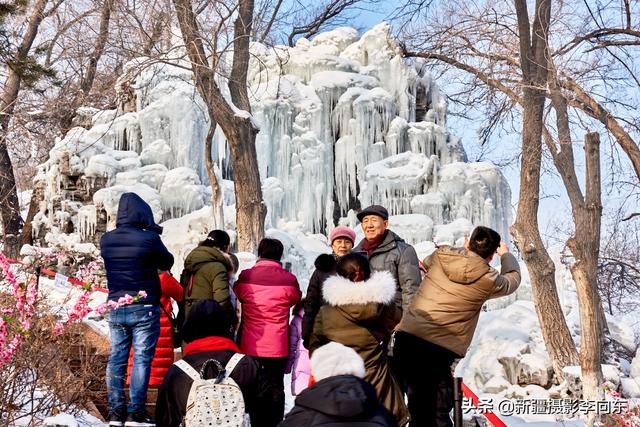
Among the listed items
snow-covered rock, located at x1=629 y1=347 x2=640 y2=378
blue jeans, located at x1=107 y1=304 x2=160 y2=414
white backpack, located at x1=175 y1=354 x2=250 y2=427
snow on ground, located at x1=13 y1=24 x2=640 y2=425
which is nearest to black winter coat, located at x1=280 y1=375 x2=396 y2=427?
white backpack, located at x1=175 y1=354 x2=250 y2=427

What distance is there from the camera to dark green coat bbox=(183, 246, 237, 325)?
4.93 metres

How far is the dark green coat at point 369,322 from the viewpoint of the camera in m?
3.70

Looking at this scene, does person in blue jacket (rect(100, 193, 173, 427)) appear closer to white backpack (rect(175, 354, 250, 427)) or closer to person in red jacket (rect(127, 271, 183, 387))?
person in red jacket (rect(127, 271, 183, 387))

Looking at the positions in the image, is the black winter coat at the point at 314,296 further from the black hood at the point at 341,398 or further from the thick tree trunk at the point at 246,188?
the thick tree trunk at the point at 246,188

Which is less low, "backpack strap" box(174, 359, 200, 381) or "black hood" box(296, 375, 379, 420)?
"black hood" box(296, 375, 379, 420)

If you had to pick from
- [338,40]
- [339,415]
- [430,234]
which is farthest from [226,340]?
[338,40]

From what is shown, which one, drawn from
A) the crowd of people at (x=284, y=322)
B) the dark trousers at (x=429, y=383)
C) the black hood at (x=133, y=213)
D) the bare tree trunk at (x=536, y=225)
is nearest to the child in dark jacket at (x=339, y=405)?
the crowd of people at (x=284, y=322)

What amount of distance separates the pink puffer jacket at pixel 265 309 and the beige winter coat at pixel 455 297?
46.1 inches

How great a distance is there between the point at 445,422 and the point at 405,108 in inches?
608

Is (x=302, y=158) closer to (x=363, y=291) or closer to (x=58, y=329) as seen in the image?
(x=58, y=329)

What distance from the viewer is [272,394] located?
4547mm

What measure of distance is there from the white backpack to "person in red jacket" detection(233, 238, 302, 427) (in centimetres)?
185

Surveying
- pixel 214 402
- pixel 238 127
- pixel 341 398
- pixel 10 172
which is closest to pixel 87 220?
pixel 10 172

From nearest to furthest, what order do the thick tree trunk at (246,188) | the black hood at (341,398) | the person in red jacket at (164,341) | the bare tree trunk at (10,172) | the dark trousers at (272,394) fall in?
1. the black hood at (341,398)
2. the dark trousers at (272,394)
3. the person in red jacket at (164,341)
4. the thick tree trunk at (246,188)
5. the bare tree trunk at (10,172)
